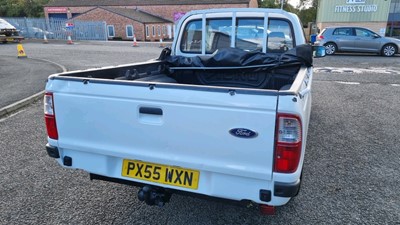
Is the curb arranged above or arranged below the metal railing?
below

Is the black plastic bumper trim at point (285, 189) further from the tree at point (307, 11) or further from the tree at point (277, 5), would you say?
the tree at point (277, 5)

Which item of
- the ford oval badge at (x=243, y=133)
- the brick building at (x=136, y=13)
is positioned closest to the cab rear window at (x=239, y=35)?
the ford oval badge at (x=243, y=133)

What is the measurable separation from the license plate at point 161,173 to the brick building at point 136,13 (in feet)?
112

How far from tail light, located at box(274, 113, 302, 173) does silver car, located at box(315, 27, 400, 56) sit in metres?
15.6

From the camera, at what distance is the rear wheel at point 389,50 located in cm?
1586

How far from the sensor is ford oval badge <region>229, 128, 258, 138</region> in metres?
1.92

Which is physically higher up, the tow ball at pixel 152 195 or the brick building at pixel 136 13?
the brick building at pixel 136 13

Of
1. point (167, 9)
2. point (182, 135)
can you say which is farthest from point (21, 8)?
point (182, 135)

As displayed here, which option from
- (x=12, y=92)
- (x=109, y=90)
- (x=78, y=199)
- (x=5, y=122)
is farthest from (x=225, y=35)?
(x=12, y=92)

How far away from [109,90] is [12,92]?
6.08m

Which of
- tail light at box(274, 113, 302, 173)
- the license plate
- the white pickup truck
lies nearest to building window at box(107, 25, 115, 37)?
the white pickup truck

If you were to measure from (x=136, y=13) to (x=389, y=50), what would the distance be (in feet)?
103

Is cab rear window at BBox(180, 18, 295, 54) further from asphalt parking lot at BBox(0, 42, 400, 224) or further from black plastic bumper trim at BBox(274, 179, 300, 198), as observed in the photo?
black plastic bumper trim at BBox(274, 179, 300, 198)

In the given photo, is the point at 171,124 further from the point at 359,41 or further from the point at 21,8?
the point at 21,8
